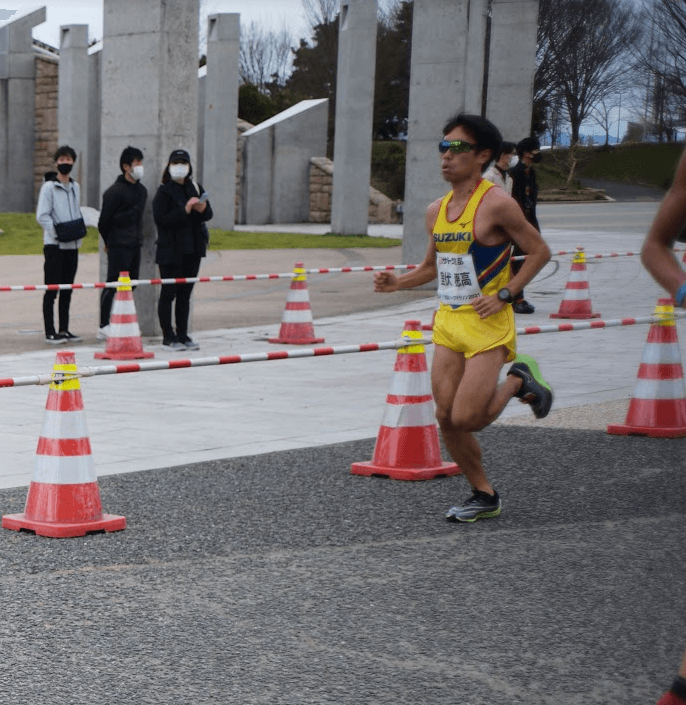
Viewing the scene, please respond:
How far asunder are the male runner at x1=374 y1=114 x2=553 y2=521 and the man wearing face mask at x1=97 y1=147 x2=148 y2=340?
724 centimetres

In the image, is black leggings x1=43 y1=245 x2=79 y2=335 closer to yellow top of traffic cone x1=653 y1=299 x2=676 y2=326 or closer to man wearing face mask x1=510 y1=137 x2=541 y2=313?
man wearing face mask x1=510 y1=137 x2=541 y2=313

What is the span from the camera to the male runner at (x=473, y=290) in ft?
20.5

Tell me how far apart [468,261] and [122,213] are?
25.0ft

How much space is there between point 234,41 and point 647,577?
35.4 meters

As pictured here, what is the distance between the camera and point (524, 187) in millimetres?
15422

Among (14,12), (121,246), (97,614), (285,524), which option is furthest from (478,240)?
(14,12)

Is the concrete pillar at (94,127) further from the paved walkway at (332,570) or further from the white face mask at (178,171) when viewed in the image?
the paved walkway at (332,570)

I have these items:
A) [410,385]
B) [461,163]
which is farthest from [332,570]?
[410,385]

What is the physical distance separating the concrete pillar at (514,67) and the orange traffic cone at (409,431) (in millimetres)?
18181

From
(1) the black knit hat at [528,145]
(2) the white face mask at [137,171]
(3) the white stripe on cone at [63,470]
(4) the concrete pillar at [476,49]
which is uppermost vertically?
(4) the concrete pillar at [476,49]

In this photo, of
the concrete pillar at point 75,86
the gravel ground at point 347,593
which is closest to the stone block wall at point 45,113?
the concrete pillar at point 75,86

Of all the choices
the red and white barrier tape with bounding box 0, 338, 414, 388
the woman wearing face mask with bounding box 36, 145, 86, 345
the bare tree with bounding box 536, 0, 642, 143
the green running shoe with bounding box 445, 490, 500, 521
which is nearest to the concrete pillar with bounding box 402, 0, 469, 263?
the woman wearing face mask with bounding box 36, 145, 86, 345

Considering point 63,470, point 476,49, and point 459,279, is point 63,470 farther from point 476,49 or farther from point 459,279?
point 476,49

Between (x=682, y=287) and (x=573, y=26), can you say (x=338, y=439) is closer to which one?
(x=682, y=287)
